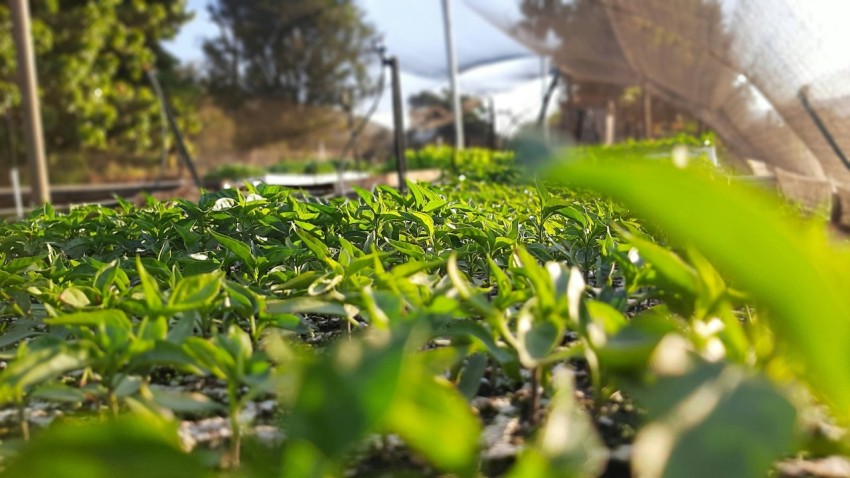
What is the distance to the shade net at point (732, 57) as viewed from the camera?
11.9 feet

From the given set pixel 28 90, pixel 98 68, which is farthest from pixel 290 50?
pixel 28 90

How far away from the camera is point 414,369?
Result: 35cm

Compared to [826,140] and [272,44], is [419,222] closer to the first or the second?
[826,140]

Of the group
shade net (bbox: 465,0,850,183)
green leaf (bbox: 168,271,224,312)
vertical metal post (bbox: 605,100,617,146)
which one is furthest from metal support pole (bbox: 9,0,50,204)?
vertical metal post (bbox: 605,100,617,146)

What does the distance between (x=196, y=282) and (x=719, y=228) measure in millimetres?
514

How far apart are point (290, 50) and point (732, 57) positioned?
2590 centimetres

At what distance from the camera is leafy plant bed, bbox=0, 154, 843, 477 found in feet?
1.07

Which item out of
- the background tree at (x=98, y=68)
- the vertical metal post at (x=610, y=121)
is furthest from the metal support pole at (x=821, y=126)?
the background tree at (x=98, y=68)

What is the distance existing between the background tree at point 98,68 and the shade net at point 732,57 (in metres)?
10.9

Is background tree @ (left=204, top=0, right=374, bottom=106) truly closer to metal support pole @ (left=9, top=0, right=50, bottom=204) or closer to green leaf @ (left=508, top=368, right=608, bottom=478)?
metal support pole @ (left=9, top=0, right=50, bottom=204)

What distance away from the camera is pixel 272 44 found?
29266 mm

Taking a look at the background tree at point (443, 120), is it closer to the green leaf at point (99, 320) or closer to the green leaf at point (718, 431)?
the green leaf at point (99, 320)

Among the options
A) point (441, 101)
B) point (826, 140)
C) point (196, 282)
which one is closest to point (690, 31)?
point (826, 140)

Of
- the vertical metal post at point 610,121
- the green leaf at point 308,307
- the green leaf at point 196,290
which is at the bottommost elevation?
the green leaf at point 308,307
